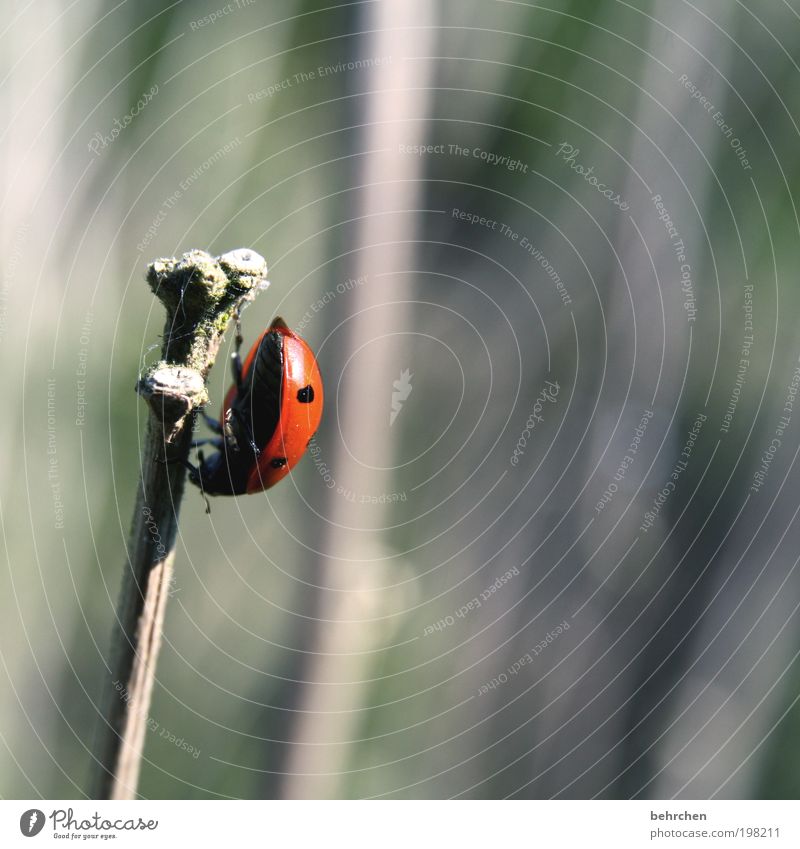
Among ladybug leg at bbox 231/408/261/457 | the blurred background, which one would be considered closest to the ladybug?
ladybug leg at bbox 231/408/261/457

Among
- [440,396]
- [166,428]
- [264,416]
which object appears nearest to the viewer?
[166,428]

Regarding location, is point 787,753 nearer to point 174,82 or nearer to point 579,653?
point 579,653

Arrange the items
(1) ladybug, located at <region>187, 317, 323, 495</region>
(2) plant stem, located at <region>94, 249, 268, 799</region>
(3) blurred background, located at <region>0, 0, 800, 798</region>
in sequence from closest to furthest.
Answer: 1. (2) plant stem, located at <region>94, 249, 268, 799</region>
2. (1) ladybug, located at <region>187, 317, 323, 495</region>
3. (3) blurred background, located at <region>0, 0, 800, 798</region>

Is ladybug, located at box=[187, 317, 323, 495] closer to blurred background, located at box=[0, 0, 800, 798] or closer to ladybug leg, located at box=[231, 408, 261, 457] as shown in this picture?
ladybug leg, located at box=[231, 408, 261, 457]

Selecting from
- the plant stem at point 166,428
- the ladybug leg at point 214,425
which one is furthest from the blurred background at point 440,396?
the plant stem at point 166,428

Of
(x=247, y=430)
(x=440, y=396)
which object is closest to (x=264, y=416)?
(x=247, y=430)

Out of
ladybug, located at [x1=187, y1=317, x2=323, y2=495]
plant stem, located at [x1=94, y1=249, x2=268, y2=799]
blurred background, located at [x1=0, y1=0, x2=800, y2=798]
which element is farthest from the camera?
blurred background, located at [x1=0, y1=0, x2=800, y2=798]

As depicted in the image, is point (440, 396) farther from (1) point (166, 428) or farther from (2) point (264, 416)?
(1) point (166, 428)
